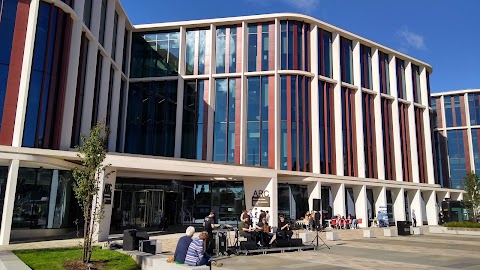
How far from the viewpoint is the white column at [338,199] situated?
33.6 metres

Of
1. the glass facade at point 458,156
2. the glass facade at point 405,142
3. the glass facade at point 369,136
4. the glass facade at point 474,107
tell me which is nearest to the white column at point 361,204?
the glass facade at point 369,136

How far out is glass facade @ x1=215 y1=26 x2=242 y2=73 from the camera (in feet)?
122

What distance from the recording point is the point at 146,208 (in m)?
30.4

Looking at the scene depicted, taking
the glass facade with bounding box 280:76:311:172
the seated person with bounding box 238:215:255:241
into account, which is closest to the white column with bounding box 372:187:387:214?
the glass facade with bounding box 280:76:311:172

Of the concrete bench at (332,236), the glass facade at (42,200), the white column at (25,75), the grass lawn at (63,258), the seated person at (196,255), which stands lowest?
the grass lawn at (63,258)

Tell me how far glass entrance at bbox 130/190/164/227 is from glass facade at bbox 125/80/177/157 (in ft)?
24.2

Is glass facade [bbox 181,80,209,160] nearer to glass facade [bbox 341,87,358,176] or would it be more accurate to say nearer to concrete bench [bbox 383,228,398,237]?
glass facade [bbox 341,87,358,176]

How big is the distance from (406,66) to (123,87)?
32.6 meters

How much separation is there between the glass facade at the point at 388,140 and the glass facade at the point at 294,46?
12045 millimetres

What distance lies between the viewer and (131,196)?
99.1ft

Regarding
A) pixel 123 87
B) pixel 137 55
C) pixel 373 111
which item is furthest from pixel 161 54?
pixel 373 111

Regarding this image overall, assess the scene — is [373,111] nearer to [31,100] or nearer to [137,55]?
[137,55]

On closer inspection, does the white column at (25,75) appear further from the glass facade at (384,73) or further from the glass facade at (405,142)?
the glass facade at (405,142)

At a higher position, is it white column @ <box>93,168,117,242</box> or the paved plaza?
white column @ <box>93,168,117,242</box>
